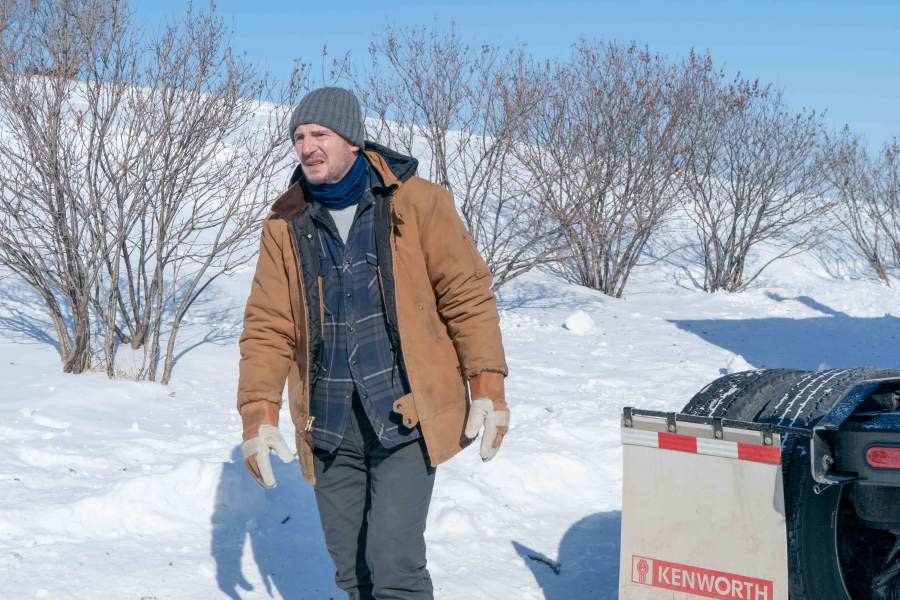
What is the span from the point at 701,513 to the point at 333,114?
Result: 167cm

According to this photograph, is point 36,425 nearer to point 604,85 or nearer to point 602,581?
point 602,581

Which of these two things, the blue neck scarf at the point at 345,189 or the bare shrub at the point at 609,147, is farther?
the bare shrub at the point at 609,147

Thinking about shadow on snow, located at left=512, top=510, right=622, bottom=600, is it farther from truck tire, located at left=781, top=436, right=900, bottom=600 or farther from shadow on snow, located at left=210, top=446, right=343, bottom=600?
truck tire, located at left=781, top=436, right=900, bottom=600

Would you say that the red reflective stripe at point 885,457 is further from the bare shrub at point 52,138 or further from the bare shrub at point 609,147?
the bare shrub at point 609,147

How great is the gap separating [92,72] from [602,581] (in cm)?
642

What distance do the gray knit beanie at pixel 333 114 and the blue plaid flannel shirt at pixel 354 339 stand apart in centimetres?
19

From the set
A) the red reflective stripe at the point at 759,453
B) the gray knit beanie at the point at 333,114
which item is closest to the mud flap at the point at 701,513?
the red reflective stripe at the point at 759,453

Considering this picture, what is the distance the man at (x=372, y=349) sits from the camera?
109 inches

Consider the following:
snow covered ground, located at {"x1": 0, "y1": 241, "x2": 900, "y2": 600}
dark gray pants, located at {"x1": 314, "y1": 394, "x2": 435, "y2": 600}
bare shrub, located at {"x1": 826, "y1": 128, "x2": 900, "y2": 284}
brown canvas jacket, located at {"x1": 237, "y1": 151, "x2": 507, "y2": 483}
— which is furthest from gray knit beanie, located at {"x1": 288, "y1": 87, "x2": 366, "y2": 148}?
bare shrub, located at {"x1": 826, "y1": 128, "x2": 900, "y2": 284}

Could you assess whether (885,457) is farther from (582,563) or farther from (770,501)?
(582,563)

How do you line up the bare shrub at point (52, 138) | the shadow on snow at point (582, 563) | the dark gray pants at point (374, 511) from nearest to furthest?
the dark gray pants at point (374, 511), the shadow on snow at point (582, 563), the bare shrub at point (52, 138)

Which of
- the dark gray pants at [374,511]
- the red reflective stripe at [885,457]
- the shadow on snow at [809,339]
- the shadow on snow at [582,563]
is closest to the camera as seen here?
the red reflective stripe at [885,457]

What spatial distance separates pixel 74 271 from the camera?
27.1ft

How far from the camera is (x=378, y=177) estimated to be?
287cm
